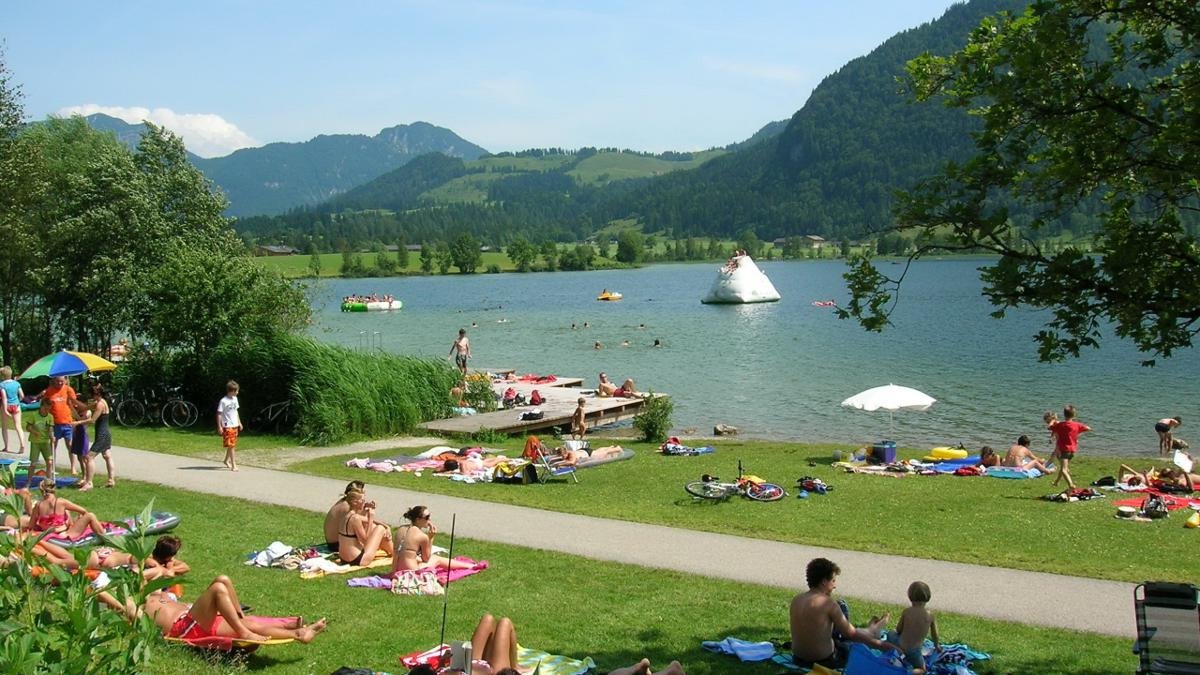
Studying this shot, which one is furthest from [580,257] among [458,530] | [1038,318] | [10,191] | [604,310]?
[458,530]

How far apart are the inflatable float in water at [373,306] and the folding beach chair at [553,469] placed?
82.2 meters

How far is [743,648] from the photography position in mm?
8617

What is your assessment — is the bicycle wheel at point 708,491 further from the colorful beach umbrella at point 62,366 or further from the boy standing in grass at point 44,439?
the colorful beach umbrella at point 62,366

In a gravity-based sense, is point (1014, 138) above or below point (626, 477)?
above

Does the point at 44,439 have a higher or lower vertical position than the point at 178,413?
A: higher

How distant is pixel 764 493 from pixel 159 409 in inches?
618

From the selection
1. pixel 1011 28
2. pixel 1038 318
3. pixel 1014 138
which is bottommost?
pixel 1038 318

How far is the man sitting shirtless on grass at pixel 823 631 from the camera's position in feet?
26.9

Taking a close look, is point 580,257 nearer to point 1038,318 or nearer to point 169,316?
point 1038,318

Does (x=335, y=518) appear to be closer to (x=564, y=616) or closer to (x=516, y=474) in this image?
(x=564, y=616)

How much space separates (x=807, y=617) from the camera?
27.0ft

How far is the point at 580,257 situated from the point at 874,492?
16603cm

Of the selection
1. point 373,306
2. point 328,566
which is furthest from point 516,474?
point 373,306

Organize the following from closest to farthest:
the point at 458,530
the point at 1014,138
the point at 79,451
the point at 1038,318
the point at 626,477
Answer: the point at 1014,138, the point at 458,530, the point at 79,451, the point at 626,477, the point at 1038,318
